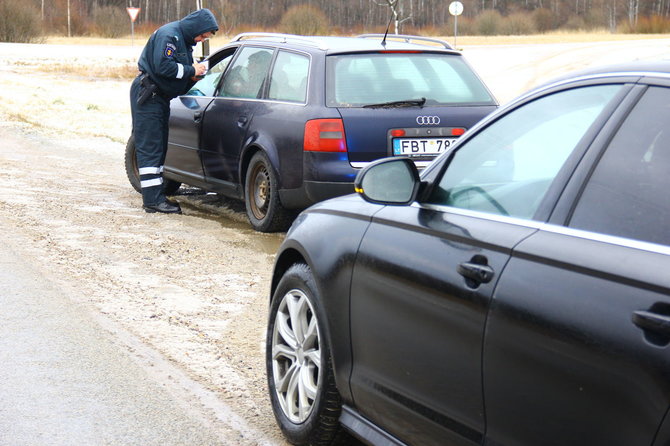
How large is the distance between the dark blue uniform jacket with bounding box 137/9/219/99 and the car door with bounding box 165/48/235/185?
6.4 inches

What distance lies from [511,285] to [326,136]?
5624 millimetres

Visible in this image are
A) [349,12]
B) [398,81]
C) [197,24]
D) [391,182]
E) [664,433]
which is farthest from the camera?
[349,12]

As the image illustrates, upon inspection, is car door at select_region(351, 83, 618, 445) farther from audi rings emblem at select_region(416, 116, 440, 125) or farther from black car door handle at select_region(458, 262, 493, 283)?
audi rings emblem at select_region(416, 116, 440, 125)

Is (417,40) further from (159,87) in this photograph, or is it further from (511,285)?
(511,285)

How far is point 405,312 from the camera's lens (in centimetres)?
344

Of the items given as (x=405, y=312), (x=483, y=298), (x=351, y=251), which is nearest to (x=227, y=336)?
(x=351, y=251)

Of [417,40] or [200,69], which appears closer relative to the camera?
[417,40]

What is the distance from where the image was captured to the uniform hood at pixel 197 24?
10.4m

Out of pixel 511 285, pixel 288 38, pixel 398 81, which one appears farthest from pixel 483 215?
pixel 288 38

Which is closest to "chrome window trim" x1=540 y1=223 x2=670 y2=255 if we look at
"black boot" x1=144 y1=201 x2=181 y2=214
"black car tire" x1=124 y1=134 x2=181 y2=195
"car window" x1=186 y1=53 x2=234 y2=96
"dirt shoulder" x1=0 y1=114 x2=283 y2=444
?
"dirt shoulder" x1=0 y1=114 x2=283 y2=444

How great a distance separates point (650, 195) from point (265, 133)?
6.60 metres

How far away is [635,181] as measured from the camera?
2.75m

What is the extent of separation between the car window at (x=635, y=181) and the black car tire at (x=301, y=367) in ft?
4.93

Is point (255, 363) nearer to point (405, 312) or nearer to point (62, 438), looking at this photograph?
point (62, 438)
